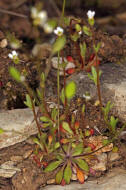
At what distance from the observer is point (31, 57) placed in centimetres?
360

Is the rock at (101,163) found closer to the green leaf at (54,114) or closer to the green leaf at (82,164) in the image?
the green leaf at (82,164)

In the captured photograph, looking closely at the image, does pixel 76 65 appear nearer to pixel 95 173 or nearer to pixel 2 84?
pixel 2 84

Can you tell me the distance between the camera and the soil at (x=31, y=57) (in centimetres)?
299

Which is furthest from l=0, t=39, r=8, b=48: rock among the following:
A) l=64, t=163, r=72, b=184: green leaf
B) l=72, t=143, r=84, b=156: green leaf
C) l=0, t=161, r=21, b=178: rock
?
l=64, t=163, r=72, b=184: green leaf

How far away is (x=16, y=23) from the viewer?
413 centimetres

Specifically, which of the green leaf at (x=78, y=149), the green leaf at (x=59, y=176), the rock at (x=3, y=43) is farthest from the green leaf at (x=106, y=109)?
the rock at (x=3, y=43)

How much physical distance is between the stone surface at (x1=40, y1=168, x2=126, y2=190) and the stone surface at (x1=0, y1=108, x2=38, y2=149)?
569 mm

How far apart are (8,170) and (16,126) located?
17.5 inches

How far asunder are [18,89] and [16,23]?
1138 millimetres

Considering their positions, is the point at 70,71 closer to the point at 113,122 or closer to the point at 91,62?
the point at 91,62

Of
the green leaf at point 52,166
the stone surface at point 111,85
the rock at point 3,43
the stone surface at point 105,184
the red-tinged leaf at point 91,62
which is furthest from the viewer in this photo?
the rock at point 3,43

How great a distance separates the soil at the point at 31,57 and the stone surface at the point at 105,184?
0.31 feet

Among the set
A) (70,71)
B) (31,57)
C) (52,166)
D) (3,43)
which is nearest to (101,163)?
(52,166)

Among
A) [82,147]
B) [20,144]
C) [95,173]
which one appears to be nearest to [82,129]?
[82,147]
